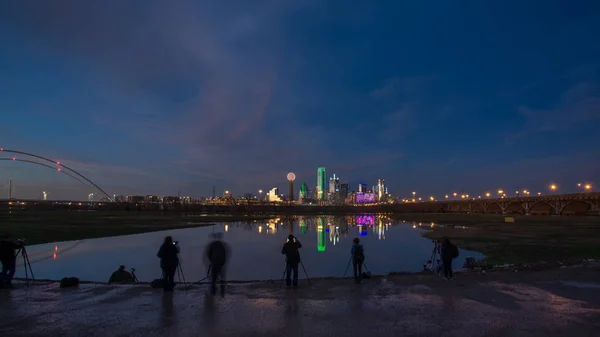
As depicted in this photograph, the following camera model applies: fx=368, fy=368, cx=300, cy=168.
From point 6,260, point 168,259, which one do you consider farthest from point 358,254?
point 6,260

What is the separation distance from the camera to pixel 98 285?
17.1 m

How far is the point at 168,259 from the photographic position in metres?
15.3

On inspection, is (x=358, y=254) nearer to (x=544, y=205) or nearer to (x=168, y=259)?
(x=168, y=259)

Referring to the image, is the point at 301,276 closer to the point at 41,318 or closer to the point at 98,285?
the point at 98,285

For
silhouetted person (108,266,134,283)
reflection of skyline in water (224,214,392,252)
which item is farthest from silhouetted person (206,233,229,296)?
reflection of skyline in water (224,214,392,252)

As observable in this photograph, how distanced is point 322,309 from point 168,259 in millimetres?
6841

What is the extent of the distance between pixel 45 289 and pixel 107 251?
68.6 feet

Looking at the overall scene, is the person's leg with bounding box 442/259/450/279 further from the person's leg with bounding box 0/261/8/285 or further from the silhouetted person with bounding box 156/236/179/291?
the person's leg with bounding box 0/261/8/285

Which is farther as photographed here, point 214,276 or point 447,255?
point 447,255

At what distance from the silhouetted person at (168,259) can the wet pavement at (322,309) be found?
1.59ft

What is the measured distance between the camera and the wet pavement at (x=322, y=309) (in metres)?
10.5

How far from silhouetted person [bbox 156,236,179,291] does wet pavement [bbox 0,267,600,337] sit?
0.48m

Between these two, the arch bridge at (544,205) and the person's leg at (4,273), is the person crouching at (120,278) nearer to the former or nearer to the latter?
the person's leg at (4,273)

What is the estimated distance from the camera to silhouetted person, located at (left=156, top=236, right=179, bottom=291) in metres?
15.2
